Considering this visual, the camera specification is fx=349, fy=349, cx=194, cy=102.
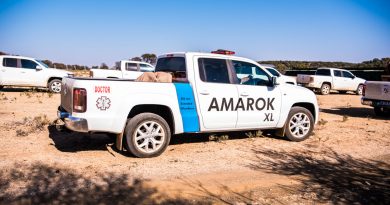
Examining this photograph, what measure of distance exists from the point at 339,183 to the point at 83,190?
3493 mm

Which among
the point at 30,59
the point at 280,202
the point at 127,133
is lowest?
the point at 280,202

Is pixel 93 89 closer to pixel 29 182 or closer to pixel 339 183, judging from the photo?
pixel 29 182

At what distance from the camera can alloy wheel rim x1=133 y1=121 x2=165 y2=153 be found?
19.0 feet

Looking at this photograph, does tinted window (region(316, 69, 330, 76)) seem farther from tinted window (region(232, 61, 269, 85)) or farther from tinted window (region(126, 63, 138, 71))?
tinted window (region(232, 61, 269, 85))

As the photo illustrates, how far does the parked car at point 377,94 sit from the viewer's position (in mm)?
11108

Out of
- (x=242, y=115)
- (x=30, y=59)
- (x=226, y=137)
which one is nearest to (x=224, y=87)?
(x=242, y=115)

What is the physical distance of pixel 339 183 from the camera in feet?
16.3

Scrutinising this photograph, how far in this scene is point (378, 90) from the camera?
37.2 feet

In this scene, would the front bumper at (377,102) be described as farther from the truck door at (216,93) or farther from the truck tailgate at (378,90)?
the truck door at (216,93)

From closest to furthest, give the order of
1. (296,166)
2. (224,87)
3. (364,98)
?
(296,166)
(224,87)
(364,98)

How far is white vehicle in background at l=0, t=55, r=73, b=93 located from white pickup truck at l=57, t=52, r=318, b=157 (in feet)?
36.0

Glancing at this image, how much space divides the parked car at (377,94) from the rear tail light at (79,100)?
9643 mm

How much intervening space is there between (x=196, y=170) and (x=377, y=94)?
28.0ft

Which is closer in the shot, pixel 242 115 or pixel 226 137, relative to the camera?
pixel 242 115
